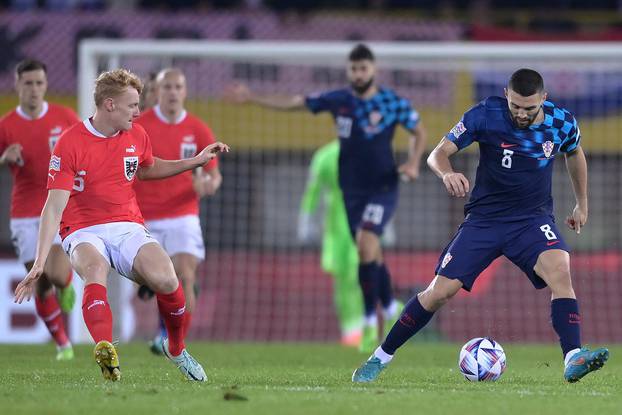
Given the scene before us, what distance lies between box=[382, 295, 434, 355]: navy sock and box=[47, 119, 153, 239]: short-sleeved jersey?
1.74 meters

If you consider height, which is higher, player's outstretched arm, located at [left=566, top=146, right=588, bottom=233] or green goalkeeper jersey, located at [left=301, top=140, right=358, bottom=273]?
player's outstretched arm, located at [left=566, top=146, right=588, bottom=233]

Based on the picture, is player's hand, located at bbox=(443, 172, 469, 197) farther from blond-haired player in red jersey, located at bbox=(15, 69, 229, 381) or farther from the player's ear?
the player's ear

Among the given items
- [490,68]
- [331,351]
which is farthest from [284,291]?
[331,351]

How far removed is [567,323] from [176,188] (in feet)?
12.7

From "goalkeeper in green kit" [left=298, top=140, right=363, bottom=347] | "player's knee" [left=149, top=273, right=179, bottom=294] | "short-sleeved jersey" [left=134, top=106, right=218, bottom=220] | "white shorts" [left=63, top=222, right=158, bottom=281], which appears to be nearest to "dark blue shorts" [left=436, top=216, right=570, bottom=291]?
"player's knee" [left=149, top=273, right=179, bottom=294]

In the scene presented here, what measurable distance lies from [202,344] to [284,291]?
4.17 m

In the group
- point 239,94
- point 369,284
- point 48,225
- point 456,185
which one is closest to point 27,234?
point 239,94

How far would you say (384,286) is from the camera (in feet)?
38.3

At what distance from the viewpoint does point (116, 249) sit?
737cm

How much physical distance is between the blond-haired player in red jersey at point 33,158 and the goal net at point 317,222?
4.82 m

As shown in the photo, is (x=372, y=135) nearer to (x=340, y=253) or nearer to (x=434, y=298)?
(x=340, y=253)

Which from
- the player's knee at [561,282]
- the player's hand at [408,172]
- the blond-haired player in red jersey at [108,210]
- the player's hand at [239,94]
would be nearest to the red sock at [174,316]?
the blond-haired player in red jersey at [108,210]

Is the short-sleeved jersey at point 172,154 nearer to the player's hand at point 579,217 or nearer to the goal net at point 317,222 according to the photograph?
the player's hand at point 579,217

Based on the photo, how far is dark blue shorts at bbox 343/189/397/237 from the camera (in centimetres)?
1133
